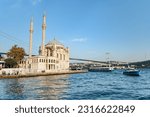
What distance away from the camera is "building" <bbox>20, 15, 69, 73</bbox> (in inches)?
2251

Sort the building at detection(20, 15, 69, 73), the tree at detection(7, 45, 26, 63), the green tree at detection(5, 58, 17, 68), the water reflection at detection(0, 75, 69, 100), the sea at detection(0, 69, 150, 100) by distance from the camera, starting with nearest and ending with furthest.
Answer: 1. the sea at detection(0, 69, 150, 100)
2. the water reflection at detection(0, 75, 69, 100)
3. the green tree at detection(5, 58, 17, 68)
4. the tree at detection(7, 45, 26, 63)
5. the building at detection(20, 15, 69, 73)

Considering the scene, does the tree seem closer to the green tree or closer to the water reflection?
the green tree

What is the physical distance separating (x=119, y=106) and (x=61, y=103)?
4.33 ft

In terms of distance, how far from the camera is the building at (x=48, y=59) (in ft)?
188

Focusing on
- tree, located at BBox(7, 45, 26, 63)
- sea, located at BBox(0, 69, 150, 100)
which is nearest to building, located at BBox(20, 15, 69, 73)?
tree, located at BBox(7, 45, 26, 63)

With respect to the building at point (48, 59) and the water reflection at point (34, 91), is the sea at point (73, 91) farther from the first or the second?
the building at point (48, 59)

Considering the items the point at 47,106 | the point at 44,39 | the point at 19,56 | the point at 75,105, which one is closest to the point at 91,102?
the point at 75,105

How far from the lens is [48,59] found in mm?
61031

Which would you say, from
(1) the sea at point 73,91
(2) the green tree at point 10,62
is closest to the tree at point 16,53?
(2) the green tree at point 10,62

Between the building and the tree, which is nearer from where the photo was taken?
the tree

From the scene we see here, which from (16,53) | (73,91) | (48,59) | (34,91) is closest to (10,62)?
(16,53)

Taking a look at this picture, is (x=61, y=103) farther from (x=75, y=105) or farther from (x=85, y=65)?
(x=85, y=65)

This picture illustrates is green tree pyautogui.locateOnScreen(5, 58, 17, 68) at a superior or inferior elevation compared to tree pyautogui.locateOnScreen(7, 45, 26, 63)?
inferior

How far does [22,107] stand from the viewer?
20.0 feet
